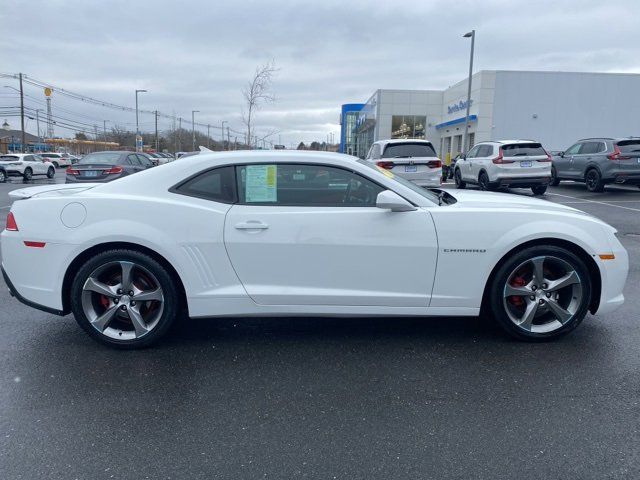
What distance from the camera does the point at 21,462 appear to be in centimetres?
242

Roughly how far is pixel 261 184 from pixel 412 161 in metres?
9.05

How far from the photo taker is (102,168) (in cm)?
1503

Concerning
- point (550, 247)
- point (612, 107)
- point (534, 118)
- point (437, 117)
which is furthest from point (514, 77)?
point (550, 247)

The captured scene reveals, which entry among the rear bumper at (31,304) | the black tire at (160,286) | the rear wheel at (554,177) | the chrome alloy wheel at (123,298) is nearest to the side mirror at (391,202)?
the black tire at (160,286)

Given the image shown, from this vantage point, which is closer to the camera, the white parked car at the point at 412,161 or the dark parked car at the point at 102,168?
the white parked car at the point at 412,161

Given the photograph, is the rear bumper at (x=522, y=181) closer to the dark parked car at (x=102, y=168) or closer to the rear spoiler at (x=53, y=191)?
the dark parked car at (x=102, y=168)

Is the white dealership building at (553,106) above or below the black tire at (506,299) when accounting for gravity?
above

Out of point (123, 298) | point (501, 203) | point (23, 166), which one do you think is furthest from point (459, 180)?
point (23, 166)

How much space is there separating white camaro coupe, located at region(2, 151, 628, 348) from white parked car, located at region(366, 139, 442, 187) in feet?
27.9

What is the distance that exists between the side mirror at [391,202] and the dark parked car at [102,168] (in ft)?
41.7

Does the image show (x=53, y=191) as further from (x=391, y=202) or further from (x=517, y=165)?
(x=517, y=165)

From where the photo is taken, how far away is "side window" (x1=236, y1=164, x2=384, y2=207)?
3.69 metres

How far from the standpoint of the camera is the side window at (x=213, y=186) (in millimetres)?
3691

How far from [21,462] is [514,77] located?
3569 centimetres
